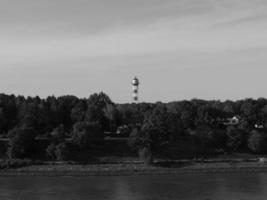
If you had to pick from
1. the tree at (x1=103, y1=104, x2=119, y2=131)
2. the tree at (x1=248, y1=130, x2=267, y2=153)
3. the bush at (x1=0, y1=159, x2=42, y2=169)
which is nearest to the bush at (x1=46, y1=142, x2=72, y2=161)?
the bush at (x1=0, y1=159, x2=42, y2=169)

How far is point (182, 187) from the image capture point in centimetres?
3575

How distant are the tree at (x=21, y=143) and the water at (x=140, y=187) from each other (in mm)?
7271

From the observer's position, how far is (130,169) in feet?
154

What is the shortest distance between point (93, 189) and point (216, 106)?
35.0 metres

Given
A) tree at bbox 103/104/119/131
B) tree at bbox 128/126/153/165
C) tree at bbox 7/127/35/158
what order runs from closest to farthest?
tree at bbox 128/126/153/165 < tree at bbox 7/127/35/158 < tree at bbox 103/104/119/131

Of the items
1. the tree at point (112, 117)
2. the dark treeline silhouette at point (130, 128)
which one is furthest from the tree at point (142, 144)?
the tree at point (112, 117)

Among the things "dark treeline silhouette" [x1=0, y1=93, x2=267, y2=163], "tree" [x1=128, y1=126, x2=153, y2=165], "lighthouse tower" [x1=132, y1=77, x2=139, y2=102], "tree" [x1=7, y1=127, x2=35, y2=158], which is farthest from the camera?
"lighthouse tower" [x1=132, y1=77, x2=139, y2=102]

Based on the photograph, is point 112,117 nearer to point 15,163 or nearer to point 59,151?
point 59,151

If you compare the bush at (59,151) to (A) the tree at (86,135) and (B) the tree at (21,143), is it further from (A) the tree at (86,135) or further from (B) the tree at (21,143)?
(B) the tree at (21,143)

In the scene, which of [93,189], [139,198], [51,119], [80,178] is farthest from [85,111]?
[139,198]

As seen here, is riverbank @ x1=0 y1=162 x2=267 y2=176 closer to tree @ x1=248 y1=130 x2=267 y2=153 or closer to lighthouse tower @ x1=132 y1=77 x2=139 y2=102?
tree @ x1=248 y1=130 x2=267 y2=153

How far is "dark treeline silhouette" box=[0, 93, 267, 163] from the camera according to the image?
2047 inches

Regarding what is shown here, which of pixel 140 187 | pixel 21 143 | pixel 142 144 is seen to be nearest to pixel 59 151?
pixel 21 143

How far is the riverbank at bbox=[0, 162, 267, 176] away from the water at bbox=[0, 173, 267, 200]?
2.34 m
